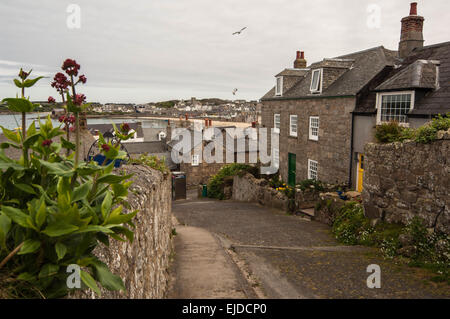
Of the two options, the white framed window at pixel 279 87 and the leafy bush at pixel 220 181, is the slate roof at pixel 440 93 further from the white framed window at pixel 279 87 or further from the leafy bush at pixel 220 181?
the leafy bush at pixel 220 181

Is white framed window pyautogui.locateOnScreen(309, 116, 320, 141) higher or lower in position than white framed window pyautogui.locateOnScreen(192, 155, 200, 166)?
higher

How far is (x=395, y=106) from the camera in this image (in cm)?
1302

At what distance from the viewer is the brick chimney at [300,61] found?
25547 mm

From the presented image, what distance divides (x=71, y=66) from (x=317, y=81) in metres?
17.8

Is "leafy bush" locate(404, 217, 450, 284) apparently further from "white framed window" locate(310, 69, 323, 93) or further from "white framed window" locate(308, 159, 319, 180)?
"white framed window" locate(310, 69, 323, 93)

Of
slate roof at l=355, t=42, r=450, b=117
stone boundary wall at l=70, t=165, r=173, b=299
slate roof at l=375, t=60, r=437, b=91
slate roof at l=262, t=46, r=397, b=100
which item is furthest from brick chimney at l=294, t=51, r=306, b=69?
stone boundary wall at l=70, t=165, r=173, b=299

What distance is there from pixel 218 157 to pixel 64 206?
3288 cm

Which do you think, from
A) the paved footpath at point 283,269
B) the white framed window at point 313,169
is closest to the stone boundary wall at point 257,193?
the white framed window at point 313,169

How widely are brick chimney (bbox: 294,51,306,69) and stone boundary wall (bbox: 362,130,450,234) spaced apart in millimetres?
16760

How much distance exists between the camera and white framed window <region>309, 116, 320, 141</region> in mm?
18380

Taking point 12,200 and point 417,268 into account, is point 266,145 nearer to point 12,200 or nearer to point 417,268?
point 417,268

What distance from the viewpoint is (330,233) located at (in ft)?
37.9

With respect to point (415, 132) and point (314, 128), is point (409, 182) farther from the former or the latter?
point (314, 128)
